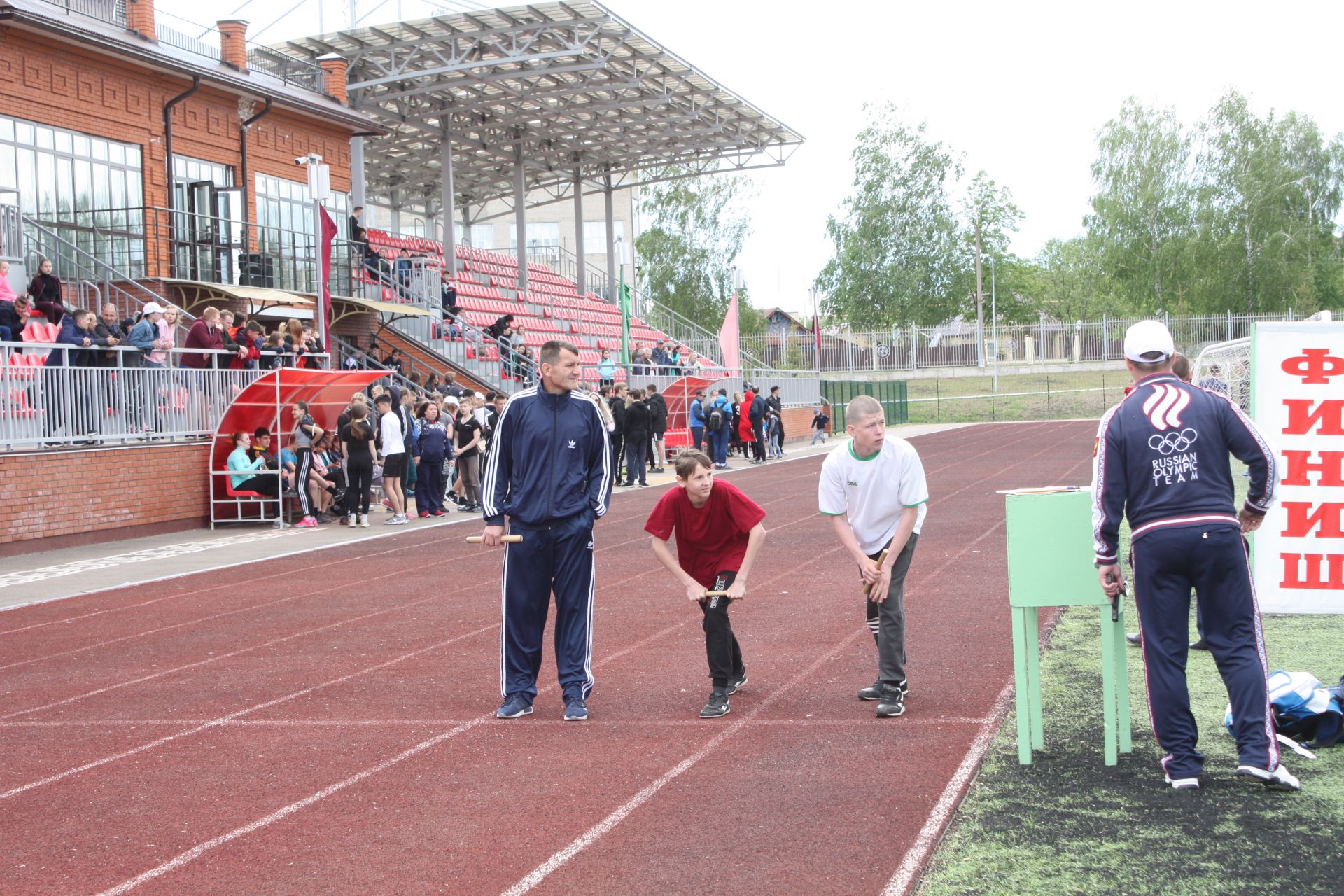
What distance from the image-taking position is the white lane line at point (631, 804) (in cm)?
483

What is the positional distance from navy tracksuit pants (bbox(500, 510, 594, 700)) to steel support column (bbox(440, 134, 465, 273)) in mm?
32737

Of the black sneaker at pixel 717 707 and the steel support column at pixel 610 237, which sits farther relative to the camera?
the steel support column at pixel 610 237

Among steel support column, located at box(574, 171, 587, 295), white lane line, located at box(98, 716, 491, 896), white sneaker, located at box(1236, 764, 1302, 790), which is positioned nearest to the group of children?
white lane line, located at box(98, 716, 491, 896)

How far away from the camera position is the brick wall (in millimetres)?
16188

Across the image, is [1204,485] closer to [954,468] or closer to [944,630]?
[944,630]

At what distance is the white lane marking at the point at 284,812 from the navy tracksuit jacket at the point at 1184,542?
10.4 ft

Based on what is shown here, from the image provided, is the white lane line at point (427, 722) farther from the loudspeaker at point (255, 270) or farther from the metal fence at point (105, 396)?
the loudspeaker at point (255, 270)

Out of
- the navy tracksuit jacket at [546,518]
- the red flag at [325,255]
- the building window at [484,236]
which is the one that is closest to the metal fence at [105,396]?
the red flag at [325,255]

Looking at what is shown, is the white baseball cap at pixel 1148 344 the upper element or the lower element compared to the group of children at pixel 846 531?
upper

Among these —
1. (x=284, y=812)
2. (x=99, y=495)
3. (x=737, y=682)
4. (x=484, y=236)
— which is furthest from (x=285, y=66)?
(x=484, y=236)

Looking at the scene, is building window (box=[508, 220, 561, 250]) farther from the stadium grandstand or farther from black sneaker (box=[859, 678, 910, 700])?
black sneaker (box=[859, 678, 910, 700])

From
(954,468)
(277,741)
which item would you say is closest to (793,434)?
(954,468)

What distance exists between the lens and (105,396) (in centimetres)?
1773

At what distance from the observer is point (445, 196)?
1547 inches
